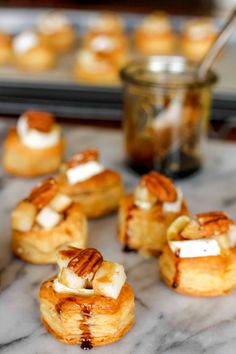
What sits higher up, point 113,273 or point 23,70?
point 113,273

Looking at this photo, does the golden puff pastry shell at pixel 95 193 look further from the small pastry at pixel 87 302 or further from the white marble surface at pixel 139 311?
the small pastry at pixel 87 302

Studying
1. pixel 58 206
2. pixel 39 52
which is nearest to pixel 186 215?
pixel 58 206

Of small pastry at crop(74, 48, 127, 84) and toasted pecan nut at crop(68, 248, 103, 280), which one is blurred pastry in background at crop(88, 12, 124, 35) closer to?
small pastry at crop(74, 48, 127, 84)

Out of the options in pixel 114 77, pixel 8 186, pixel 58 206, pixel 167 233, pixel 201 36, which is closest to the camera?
pixel 167 233

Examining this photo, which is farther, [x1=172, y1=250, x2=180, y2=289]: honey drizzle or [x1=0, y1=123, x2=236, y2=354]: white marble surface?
[x1=172, y1=250, x2=180, y2=289]: honey drizzle

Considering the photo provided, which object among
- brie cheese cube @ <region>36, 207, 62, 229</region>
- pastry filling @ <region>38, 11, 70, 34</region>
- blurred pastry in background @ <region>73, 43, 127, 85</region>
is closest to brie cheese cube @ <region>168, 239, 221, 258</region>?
brie cheese cube @ <region>36, 207, 62, 229</region>

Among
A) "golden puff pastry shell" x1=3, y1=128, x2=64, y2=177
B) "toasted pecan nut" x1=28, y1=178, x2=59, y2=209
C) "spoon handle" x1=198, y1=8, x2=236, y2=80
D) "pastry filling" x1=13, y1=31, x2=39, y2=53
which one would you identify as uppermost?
"spoon handle" x1=198, y1=8, x2=236, y2=80

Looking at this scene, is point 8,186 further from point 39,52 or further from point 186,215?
point 39,52
